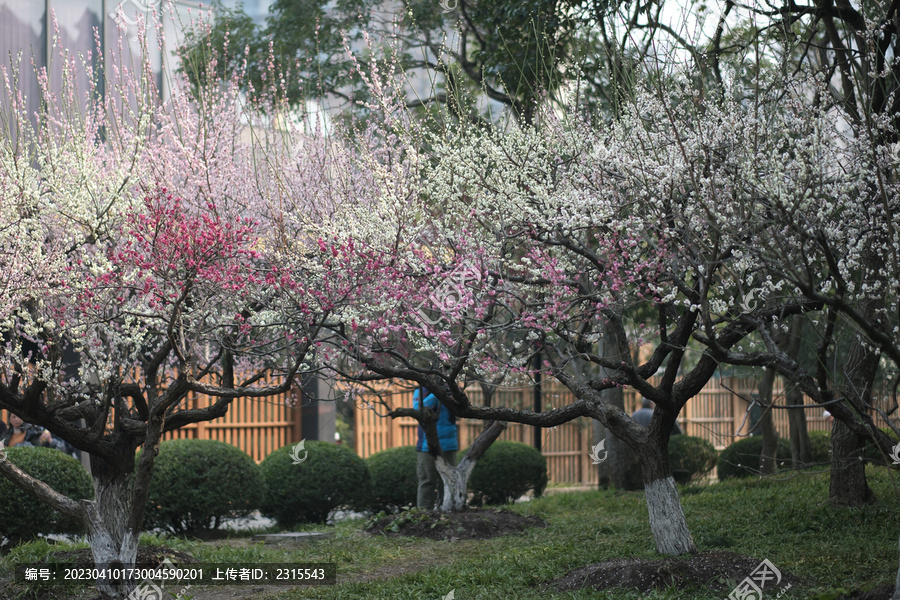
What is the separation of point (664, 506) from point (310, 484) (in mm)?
4977

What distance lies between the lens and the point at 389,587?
18.5 ft

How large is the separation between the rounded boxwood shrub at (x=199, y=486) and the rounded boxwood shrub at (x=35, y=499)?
2.93 ft

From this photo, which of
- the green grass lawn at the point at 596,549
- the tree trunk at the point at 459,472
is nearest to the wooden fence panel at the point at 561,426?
the tree trunk at the point at 459,472

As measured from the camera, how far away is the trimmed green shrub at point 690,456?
39.6 ft

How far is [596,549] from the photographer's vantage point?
669 centimetres

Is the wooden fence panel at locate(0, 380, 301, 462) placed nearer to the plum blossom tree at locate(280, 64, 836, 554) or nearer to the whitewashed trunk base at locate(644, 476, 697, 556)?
the plum blossom tree at locate(280, 64, 836, 554)

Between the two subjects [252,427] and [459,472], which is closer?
[459,472]

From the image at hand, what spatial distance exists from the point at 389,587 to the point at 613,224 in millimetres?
2908

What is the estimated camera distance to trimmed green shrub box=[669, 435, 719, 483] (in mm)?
12070

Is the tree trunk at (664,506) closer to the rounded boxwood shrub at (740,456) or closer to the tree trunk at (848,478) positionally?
the tree trunk at (848,478)

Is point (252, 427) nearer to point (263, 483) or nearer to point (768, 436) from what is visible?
point (263, 483)
